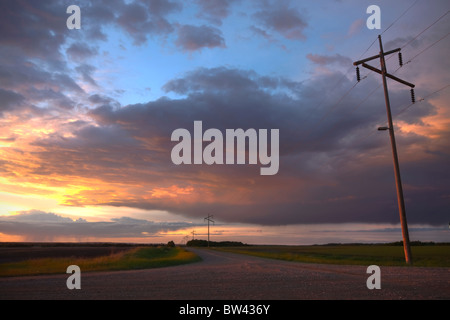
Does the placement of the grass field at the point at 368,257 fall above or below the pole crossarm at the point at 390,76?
below

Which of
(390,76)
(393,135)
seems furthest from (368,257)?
(390,76)

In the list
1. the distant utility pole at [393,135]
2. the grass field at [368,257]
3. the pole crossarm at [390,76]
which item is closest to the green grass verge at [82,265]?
the grass field at [368,257]

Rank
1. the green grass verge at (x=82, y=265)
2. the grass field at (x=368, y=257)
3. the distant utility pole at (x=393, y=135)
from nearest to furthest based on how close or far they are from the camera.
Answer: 1. the green grass verge at (x=82, y=265)
2. the distant utility pole at (x=393, y=135)
3. the grass field at (x=368, y=257)

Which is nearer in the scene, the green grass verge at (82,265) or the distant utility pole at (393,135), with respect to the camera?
the green grass verge at (82,265)

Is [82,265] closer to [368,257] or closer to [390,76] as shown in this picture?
[390,76]

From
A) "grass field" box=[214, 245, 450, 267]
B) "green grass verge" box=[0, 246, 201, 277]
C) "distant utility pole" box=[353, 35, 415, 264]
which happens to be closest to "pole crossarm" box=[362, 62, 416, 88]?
"distant utility pole" box=[353, 35, 415, 264]

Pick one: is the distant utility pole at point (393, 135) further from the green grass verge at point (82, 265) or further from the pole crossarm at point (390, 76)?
the green grass verge at point (82, 265)

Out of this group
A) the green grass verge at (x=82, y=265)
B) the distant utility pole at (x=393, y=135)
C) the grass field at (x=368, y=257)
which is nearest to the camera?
the green grass verge at (x=82, y=265)
